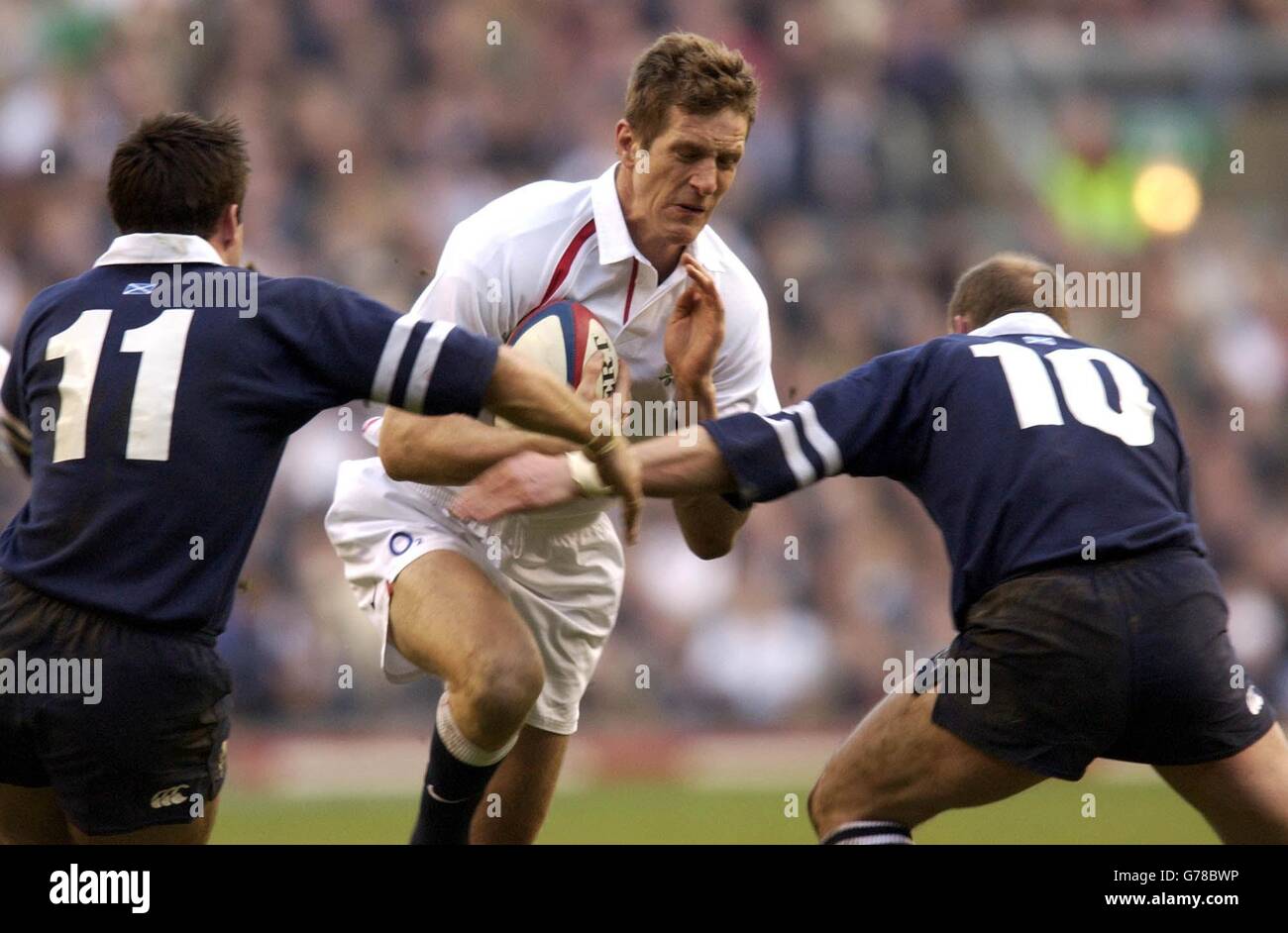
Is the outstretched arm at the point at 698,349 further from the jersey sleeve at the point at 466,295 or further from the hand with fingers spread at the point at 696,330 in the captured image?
the jersey sleeve at the point at 466,295

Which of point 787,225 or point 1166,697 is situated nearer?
point 1166,697

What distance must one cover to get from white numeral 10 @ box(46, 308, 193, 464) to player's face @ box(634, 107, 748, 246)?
1.75 metres

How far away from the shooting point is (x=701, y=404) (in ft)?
19.2

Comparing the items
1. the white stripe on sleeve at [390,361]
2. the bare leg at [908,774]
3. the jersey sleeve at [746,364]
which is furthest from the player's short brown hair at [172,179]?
the bare leg at [908,774]

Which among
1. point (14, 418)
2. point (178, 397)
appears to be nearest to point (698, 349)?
point (178, 397)

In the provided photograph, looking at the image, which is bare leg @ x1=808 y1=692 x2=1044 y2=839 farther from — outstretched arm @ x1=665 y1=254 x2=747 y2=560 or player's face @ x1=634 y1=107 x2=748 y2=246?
player's face @ x1=634 y1=107 x2=748 y2=246

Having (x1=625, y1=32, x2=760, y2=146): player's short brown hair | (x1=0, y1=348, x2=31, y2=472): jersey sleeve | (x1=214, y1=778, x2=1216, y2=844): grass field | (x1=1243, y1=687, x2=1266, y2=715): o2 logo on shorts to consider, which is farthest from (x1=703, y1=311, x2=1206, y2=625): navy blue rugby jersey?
(x1=214, y1=778, x2=1216, y2=844): grass field

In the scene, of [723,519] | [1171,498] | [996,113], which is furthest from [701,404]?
[996,113]

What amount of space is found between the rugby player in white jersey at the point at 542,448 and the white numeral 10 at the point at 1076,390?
1041 millimetres

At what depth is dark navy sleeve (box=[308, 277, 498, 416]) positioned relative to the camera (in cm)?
469

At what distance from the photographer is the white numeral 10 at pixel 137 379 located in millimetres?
4594

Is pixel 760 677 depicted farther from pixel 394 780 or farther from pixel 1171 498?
pixel 1171 498
